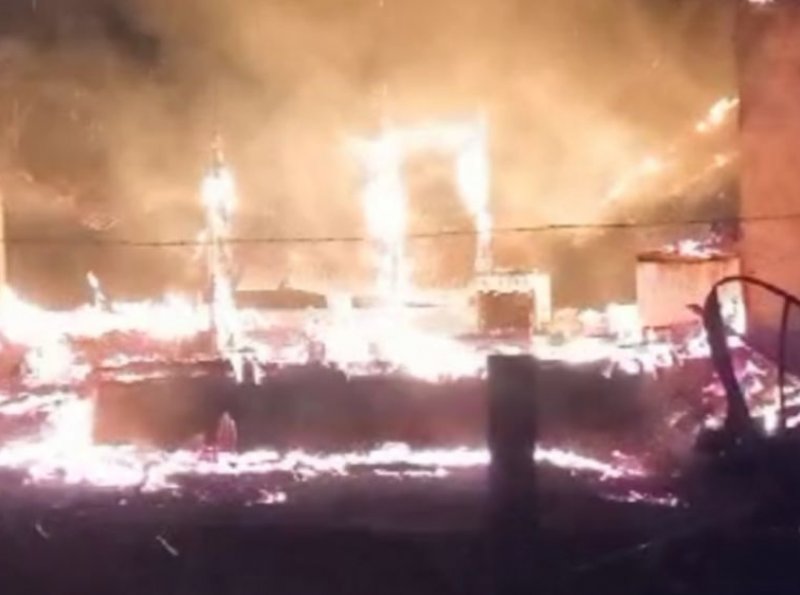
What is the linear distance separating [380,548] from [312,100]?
69.5 ft

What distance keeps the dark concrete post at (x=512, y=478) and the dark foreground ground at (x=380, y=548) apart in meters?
0.10

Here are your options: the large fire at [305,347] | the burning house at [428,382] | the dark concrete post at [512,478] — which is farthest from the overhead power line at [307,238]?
the dark concrete post at [512,478]

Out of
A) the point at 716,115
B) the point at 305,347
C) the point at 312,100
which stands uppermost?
the point at 312,100

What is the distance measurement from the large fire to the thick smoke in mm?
832

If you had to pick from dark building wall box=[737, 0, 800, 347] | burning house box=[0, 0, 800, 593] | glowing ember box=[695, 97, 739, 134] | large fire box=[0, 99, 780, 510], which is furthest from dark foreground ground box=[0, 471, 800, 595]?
glowing ember box=[695, 97, 739, 134]

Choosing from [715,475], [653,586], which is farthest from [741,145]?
[653,586]

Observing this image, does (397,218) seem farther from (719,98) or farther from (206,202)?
(719,98)

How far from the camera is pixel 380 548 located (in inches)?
383

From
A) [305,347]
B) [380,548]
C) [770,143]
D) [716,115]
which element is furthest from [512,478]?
[716,115]

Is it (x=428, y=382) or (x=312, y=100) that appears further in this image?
(x=312, y=100)

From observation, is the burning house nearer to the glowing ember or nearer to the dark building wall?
the dark building wall

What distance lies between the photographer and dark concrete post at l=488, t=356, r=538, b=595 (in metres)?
8.07

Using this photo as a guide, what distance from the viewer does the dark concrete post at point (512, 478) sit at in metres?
8.07

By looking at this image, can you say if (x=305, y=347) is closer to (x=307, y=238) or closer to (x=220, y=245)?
(x=220, y=245)
